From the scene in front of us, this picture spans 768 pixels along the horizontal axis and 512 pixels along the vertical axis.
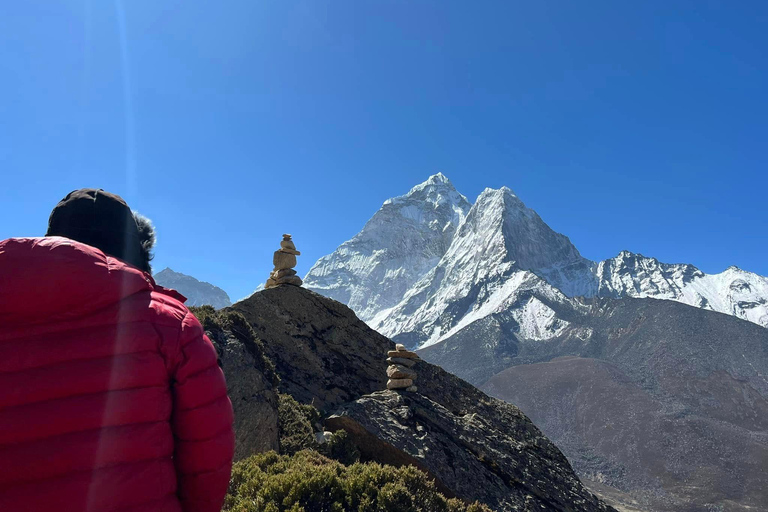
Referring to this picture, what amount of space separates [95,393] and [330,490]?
15.1ft

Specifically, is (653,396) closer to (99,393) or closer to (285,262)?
(285,262)

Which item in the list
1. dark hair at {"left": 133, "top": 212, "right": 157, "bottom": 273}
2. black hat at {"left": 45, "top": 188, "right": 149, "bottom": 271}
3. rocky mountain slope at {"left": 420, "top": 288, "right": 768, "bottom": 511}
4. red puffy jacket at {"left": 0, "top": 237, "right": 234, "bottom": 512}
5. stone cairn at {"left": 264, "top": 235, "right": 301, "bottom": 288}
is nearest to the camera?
red puffy jacket at {"left": 0, "top": 237, "right": 234, "bottom": 512}

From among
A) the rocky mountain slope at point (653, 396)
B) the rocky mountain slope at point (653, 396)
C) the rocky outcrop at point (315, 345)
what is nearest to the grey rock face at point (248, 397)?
the rocky outcrop at point (315, 345)

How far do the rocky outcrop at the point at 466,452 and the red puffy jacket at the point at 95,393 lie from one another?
9.05 m

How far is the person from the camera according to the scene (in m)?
2.49

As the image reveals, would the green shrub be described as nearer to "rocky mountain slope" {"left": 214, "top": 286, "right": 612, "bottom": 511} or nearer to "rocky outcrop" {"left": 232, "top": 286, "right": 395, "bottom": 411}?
"rocky mountain slope" {"left": 214, "top": 286, "right": 612, "bottom": 511}

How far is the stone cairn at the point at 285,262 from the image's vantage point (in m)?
18.4

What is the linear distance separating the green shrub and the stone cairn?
36.9 ft

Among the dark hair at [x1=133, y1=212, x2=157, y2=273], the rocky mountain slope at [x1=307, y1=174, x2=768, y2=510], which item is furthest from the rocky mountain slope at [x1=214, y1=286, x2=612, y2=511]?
the rocky mountain slope at [x1=307, y1=174, x2=768, y2=510]

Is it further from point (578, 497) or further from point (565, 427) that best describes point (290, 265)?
point (565, 427)

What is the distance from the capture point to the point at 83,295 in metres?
2.65

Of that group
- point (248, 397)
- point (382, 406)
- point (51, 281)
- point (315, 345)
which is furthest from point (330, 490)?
point (315, 345)

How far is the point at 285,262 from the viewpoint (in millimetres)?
18469

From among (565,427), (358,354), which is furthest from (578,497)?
(565,427)
